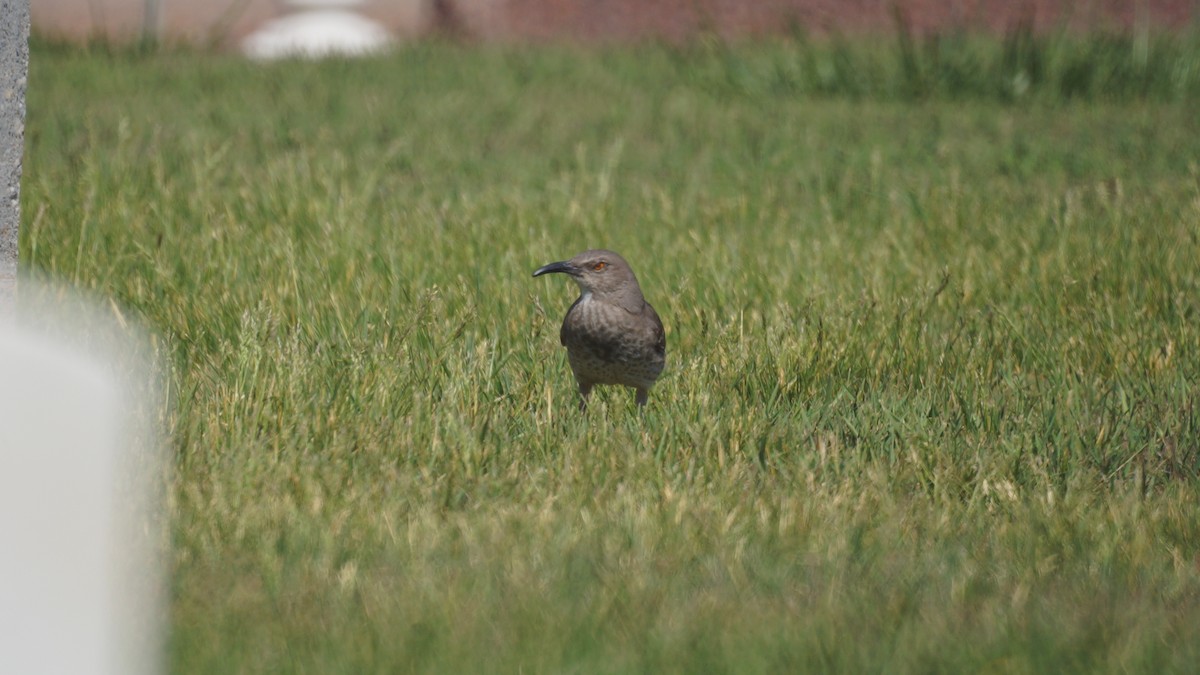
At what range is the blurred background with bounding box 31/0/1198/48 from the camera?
A: 47.6 ft

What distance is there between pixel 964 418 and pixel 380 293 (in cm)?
245

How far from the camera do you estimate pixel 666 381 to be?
535cm

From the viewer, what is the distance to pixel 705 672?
125 inches

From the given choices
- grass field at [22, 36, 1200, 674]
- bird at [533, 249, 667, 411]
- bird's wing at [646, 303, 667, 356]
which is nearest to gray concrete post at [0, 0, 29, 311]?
grass field at [22, 36, 1200, 674]

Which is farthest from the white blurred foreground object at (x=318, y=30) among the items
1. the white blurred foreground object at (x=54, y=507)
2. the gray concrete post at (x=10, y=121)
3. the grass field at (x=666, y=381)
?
the white blurred foreground object at (x=54, y=507)

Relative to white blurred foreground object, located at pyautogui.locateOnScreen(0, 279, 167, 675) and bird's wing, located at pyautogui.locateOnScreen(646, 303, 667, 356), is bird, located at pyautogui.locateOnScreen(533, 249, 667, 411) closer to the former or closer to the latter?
bird's wing, located at pyautogui.locateOnScreen(646, 303, 667, 356)

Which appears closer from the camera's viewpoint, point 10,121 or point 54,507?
point 54,507

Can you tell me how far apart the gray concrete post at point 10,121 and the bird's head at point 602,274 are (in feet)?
6.09

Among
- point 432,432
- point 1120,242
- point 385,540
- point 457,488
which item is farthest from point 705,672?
point 1120,242

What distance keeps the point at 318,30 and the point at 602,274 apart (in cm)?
1003

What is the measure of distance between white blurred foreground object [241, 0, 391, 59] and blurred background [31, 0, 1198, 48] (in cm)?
9

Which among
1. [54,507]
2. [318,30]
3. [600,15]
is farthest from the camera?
[600,15]

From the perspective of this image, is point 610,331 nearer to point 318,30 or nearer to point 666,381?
point 666,381

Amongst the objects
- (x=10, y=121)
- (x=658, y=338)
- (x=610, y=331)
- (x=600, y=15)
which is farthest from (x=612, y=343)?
(x=600, y=15)
